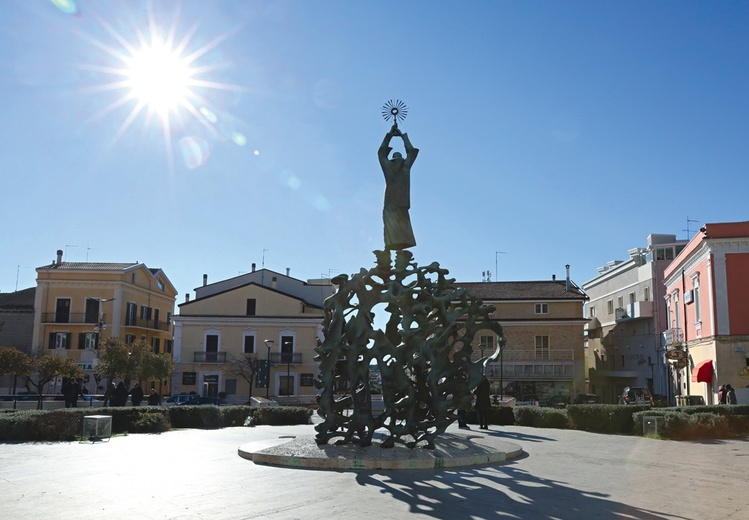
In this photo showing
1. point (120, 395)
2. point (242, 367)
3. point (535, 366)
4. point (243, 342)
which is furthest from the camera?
point (243, 342)

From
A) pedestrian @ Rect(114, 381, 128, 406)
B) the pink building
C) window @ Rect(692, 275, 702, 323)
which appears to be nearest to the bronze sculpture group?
pedestrian @ Rect(114, 381, 128, 406)

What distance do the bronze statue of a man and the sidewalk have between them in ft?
18.0

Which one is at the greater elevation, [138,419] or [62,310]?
[62,310]

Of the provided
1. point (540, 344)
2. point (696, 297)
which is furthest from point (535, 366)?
point (696, 297)

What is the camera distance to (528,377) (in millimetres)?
50562

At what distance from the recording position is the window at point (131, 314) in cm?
5347

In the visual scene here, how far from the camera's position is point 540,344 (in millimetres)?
51438

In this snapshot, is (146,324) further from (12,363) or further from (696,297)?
(696,297)

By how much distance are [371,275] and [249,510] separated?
7146 millimetres

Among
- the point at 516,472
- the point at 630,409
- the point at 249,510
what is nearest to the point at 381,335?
the point at 516,472

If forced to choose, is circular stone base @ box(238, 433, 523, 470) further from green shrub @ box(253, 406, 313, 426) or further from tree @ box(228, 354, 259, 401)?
tree @ box(228, 354, 259, 401)

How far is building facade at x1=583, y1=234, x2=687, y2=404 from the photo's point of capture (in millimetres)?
46281

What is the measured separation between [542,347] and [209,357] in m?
26.0

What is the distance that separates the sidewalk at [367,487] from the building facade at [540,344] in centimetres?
3565
